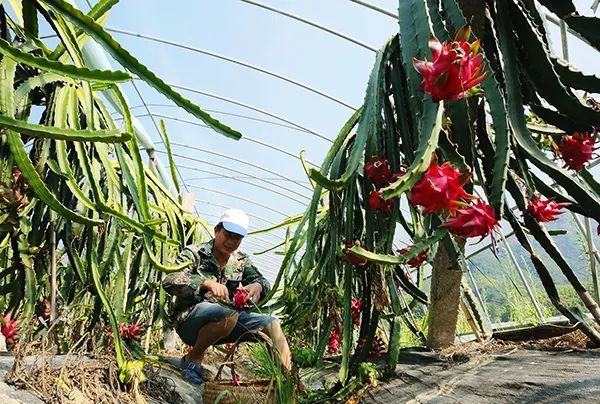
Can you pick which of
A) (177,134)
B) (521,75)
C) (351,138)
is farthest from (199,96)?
(521,75)

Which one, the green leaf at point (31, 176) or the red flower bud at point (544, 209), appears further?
the red flower bud at point (544, 209)

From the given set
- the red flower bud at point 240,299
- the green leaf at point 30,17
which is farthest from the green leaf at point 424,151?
the red flower bud at point 240,299

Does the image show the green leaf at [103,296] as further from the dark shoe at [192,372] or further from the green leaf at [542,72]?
the green leaf at [542,72]

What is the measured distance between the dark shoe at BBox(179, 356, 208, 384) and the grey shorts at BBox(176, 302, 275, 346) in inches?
4.5

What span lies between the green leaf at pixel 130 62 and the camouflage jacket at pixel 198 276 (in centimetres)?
147

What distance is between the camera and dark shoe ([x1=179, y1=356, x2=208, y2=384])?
2.62m

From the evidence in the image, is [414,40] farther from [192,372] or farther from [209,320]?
[192,372]

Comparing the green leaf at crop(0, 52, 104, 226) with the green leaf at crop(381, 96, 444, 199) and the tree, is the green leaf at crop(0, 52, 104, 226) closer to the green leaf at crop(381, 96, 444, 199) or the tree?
the tree

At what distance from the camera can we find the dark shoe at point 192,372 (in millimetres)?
2619

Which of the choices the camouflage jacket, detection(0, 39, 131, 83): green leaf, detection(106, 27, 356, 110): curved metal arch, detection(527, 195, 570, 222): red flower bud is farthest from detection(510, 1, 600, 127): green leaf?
detection(106, 27, 356, 110): curved metal arch

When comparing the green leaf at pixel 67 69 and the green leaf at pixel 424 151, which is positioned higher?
the green leaf at pixel 67 69

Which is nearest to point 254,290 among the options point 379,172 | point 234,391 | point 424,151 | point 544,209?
point 234,391

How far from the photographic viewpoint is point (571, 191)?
3.61ft

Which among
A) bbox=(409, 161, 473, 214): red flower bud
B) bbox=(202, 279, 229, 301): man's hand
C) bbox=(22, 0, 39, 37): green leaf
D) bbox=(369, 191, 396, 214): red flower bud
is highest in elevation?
bbox=(22, 0, 39, 37): green leaf
